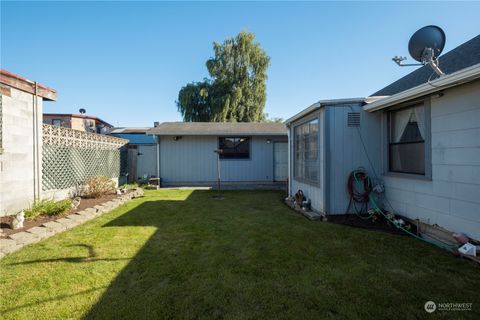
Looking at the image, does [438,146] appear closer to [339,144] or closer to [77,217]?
[339,144]

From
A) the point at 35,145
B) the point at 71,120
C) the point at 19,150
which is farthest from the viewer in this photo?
the point at 71,120

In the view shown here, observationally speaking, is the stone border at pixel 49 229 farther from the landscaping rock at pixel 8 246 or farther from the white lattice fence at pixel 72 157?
the white lattice fence at pixel 72 157

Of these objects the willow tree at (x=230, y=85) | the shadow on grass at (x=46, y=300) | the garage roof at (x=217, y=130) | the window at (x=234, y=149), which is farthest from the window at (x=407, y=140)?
the willow tree at (x=230, y=85)

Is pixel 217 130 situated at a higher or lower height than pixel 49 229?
higher

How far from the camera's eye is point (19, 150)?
4.71 metres

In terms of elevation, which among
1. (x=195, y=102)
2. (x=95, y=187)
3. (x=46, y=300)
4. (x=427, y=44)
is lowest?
(x=46, y=300)

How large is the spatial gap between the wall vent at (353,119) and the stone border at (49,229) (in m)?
5.93

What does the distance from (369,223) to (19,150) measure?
7.09 metres

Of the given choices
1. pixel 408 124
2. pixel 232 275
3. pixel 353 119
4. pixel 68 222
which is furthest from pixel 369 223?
pixel 68 222

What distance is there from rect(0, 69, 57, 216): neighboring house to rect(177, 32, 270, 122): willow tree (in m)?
16.7

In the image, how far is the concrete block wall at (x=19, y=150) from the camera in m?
4.38

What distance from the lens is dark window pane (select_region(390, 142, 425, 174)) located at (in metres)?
4.08

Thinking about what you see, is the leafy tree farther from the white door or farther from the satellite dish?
the satellite dish

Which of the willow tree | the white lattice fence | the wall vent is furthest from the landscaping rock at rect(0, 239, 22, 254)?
the willow tree
